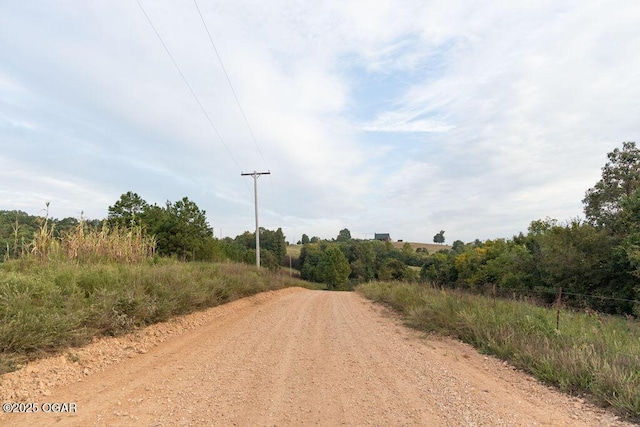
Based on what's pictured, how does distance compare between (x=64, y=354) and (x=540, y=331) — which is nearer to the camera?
(x=64, y=354)

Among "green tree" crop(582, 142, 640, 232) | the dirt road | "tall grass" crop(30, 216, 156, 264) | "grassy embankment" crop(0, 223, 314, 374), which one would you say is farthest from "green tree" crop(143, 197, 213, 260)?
"green tree" crop(582, 142, 640, 232)

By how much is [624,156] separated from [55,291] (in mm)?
34996

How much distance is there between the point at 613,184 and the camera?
26.7 metres

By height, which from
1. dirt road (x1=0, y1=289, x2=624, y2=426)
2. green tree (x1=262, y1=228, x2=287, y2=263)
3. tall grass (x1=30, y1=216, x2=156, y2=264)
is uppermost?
green tree (x1=262, y1=228, x2=287, y2=263)

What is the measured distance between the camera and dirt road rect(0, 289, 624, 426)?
12.6 feet

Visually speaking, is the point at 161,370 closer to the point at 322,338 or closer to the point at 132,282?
the point at 132,282

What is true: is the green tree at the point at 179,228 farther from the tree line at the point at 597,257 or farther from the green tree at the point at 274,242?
the green tree at the point at 274,242

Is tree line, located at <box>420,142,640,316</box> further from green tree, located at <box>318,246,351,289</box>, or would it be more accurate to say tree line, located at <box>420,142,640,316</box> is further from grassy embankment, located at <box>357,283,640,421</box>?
green tree, located at <box>318,246,351,289</box>

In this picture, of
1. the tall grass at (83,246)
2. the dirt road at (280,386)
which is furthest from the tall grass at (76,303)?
the tall grass at (83,246)

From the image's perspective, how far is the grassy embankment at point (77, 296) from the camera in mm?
4684

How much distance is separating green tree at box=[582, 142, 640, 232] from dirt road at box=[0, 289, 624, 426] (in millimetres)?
26331

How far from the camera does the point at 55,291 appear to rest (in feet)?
18.7

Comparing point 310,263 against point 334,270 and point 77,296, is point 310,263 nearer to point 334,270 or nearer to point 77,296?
point 334,270

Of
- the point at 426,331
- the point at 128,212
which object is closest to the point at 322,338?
the point at 426,331
